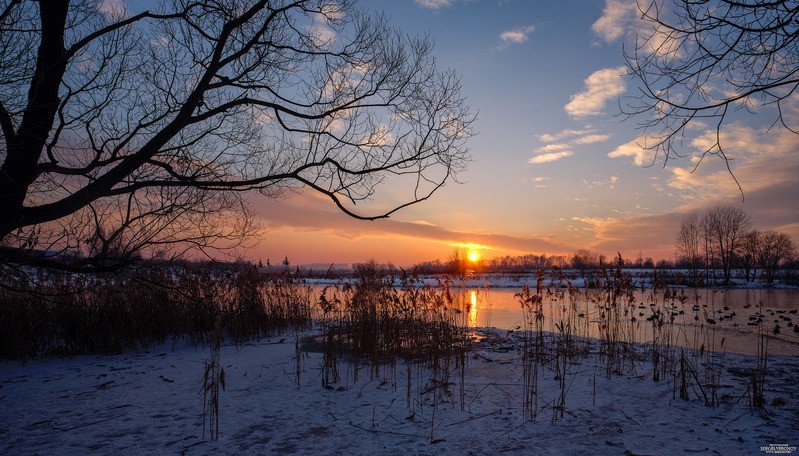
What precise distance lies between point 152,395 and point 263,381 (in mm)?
1288

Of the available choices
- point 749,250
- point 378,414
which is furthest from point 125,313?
point 749,250

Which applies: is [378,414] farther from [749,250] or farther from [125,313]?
[749,250]

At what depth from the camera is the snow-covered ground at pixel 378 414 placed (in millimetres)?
3609

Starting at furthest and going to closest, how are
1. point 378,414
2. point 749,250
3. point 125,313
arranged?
1. point 749,250
2. point 125,313
3. point 378,414

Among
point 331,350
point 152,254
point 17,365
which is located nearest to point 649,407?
point 331,350

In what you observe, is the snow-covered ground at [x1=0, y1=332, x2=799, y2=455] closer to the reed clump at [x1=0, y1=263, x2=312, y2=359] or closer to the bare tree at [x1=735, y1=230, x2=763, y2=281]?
the reed clump at [x1=0, y1=263, x2=312, y2=359]

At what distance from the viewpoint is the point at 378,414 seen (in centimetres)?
440

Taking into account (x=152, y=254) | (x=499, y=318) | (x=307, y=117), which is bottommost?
(x=499, y=318)

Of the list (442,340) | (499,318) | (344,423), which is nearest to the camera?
(344,423)

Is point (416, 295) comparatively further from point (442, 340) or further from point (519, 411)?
point (519, 411)

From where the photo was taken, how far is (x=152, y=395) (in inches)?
202

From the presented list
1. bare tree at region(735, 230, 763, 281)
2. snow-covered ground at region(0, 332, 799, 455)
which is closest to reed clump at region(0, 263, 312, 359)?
snow-covered ground at region(0, 332, 799, 455)

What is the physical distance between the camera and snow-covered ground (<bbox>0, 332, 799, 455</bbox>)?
3.61 metres

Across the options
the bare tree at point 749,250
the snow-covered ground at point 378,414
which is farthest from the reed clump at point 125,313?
the bare tree at point 749,250
